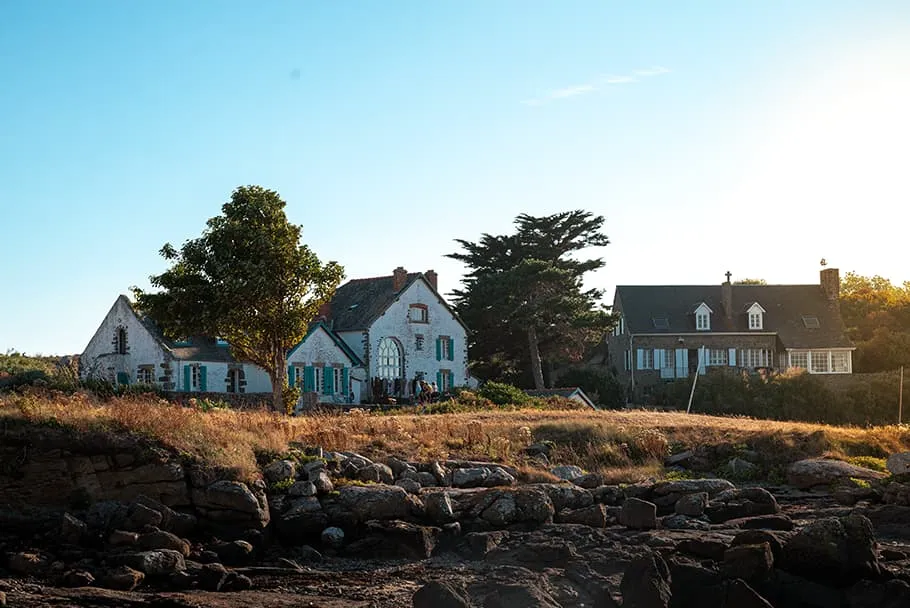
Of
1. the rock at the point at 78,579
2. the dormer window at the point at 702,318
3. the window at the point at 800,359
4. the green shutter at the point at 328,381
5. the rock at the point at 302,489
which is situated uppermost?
the dormer window at the point at 702,318

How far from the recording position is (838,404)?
5266 cm

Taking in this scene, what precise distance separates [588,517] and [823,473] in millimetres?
7591

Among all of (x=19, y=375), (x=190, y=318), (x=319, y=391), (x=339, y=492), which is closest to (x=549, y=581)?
(x=339, y=492)

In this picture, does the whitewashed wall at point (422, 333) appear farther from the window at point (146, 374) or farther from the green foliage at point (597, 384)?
the window at point (146, 374)

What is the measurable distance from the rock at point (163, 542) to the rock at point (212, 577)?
1081 mm

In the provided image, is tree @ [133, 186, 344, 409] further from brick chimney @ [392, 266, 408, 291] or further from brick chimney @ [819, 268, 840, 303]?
brick chimney @ [819, 268, 840, 303]

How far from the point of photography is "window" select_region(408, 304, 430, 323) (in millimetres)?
54500

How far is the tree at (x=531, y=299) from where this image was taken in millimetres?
55531

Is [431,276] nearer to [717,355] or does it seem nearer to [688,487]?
[717,355]

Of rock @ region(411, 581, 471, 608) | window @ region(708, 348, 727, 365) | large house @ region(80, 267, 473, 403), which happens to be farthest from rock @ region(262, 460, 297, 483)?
window @ region(708, 348, 727, 365)

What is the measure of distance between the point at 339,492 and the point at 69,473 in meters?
4.49

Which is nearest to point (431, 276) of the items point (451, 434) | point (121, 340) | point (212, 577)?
point (121, 340)

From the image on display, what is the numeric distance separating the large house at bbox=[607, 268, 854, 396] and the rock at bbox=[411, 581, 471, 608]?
50.9 meters

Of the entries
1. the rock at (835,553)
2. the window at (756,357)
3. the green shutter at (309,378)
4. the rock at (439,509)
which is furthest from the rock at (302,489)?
the window at (756,357)
